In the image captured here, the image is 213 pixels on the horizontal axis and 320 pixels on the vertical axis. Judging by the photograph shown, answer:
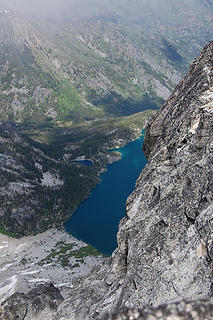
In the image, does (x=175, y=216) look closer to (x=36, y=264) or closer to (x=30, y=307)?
(x=30, y=307)

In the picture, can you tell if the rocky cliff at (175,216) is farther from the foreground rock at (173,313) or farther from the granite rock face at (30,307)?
the granite rock face at (30,307)

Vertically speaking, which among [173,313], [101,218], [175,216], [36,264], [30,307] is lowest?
→ [101,218]

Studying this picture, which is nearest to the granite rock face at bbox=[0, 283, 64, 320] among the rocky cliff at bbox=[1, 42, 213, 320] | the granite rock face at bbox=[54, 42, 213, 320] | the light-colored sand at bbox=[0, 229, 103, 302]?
the light-colored sand at bbox=[0, 229, 103, 302]

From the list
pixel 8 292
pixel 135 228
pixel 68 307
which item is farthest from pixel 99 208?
pixel 135 228

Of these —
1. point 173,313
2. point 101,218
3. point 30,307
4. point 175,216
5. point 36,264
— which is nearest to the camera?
point 173,313

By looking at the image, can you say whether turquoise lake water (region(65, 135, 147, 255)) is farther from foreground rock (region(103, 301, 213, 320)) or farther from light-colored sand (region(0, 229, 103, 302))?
foreground rock (region(103, 301, 213, 320))

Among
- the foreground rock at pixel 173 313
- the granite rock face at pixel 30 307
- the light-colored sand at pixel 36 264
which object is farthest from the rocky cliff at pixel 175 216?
the light-colored sand at pixel 36 264

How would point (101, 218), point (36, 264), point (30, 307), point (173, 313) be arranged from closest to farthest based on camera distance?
point (173, 313) → point (30, 307) → point (36, 264) → point (101, 218)

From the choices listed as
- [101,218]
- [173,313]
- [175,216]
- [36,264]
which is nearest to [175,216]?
[175,216]
